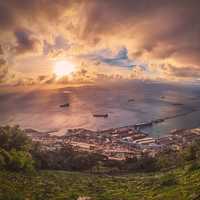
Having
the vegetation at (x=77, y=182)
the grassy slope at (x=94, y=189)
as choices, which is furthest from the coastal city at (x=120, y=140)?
the grassy slope at (x=94, y=189)

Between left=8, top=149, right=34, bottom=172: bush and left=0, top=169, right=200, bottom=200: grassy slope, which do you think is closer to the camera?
left=0, top=169, right=200, bottom=200: grassy slope

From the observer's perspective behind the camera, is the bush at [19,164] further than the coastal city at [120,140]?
No

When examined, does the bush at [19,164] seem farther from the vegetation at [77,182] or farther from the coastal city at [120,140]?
the coastal city at [120,140]

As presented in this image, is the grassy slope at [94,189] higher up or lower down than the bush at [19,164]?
lower down

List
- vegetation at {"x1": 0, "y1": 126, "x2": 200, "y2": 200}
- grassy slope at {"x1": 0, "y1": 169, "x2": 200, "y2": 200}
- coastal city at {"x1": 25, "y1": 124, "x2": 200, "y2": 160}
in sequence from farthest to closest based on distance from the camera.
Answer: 1. coastal city at {"x1": 25, "y1": 124, "x2": 200, "y2": 160}
2. vegetation at {"x1": 0, "y1": 126, "x2": 200, "y2": 200}
3. grassy slope at {"x1": 0, "y1": 169, "x2": 200, "y2": 200}

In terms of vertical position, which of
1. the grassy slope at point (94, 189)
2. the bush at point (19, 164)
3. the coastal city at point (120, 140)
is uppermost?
the coastal city at point (120, 140)

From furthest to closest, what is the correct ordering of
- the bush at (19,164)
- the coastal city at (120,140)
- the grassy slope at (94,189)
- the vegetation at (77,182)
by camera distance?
the coastal city at (120,140)
the bush at (19,164)
the vegetation at (77,182)
the grassy slope at (94,189)

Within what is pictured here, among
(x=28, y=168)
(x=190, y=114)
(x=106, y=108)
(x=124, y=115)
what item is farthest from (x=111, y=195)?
(x=106, y=108)

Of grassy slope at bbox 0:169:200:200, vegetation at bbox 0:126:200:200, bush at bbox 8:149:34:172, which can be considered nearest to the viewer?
grassy slope at bbox 0:169:200:200

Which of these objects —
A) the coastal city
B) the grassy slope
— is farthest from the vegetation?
the coastal city

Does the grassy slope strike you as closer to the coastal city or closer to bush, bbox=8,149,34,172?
bush, bbox=8,149,34,172

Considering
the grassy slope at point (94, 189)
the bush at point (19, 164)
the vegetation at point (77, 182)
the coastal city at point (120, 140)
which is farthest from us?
the coastal city at point (120, 140)
